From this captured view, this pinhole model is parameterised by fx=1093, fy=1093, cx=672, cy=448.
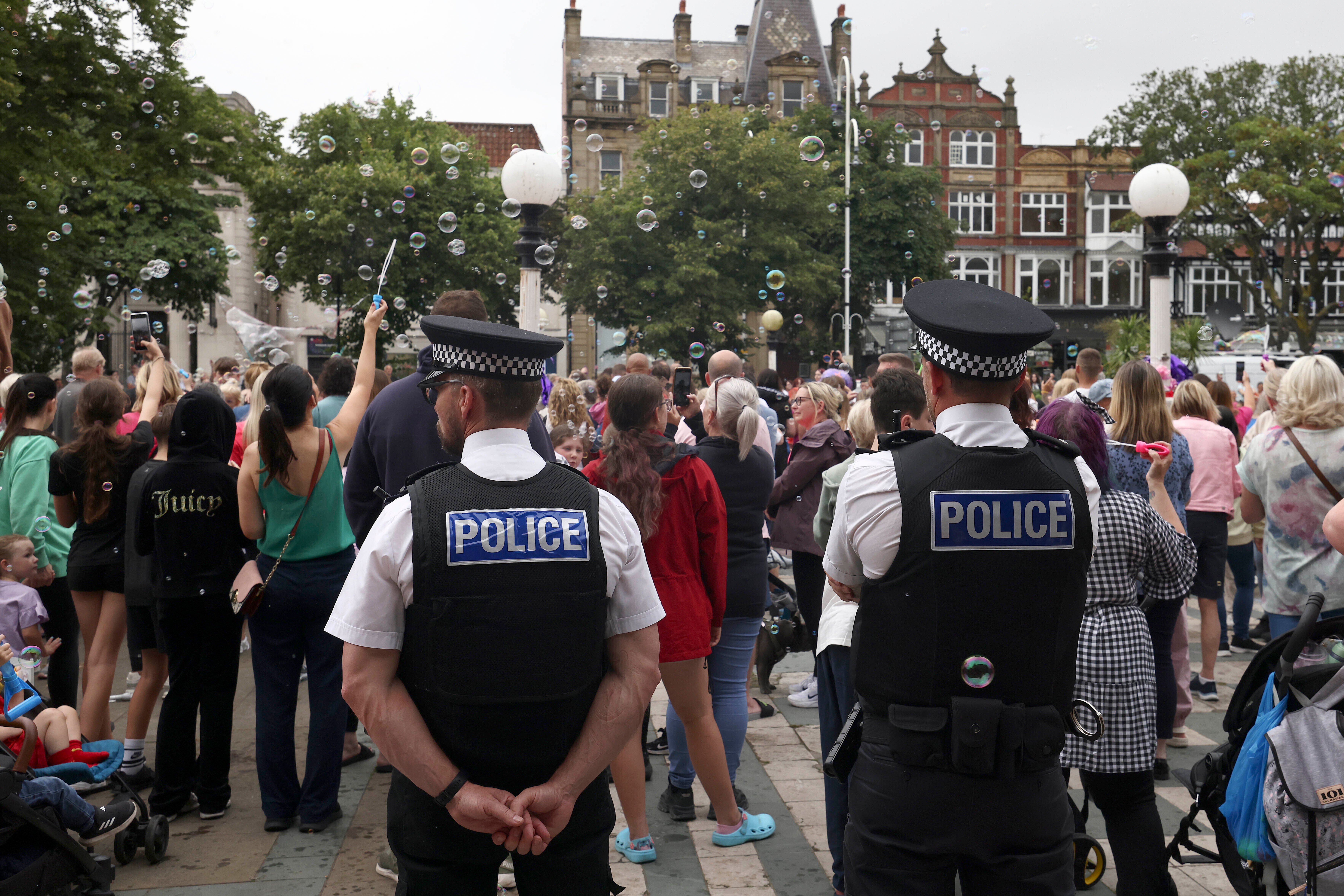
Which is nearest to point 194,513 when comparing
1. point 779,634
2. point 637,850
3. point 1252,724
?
point 637,850

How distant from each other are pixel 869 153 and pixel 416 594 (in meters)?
39.8

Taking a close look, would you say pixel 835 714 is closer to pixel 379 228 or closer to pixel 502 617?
pixel 502 617

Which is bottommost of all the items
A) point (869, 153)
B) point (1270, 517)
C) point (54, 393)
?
point (1270, 517)

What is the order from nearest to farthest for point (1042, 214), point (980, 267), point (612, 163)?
point (612, 163) < point (1042, 214) < point (980, 267)

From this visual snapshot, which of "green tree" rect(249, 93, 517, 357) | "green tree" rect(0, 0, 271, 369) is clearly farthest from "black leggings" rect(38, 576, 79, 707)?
"green tree" rect(249, 93, 517, 357)

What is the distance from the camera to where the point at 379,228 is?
38.2 metres

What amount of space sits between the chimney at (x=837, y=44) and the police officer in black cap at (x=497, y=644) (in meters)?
52.6

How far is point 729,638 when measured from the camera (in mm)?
5273

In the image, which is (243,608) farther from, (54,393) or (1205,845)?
(1205,845)

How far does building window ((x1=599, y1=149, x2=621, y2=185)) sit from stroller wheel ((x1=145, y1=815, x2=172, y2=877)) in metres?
48.9

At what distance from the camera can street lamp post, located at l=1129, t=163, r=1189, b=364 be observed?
351 inches

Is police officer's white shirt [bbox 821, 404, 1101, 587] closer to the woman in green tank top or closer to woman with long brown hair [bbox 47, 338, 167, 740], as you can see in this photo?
the woman in green tank top

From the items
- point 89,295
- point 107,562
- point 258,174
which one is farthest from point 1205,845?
point 258,174

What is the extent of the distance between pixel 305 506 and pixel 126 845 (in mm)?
1583
